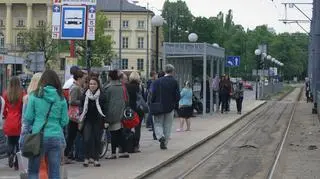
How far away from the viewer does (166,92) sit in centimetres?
1689

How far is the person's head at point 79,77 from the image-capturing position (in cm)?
1385

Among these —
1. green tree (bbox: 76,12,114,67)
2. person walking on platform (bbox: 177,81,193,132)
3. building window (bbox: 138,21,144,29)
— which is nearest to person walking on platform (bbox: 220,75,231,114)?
person walking on platform (bbox: 177,81,193,132)

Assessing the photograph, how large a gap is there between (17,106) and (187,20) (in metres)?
139

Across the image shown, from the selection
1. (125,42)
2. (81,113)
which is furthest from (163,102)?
(125,42)

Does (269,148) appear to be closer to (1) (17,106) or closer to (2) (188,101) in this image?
(2) (188,101)

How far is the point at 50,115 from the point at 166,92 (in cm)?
864

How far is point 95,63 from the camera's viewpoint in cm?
9856

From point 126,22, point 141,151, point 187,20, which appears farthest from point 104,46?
point 141,151

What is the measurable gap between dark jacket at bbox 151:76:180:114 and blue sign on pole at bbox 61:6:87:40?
2528mm

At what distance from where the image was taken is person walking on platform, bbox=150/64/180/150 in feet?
54.9

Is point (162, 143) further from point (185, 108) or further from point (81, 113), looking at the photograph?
point (185, 108)

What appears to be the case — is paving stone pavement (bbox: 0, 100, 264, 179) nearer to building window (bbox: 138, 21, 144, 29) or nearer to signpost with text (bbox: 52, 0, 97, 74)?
signpost with text (bbox: 52, 0, 97, 74)

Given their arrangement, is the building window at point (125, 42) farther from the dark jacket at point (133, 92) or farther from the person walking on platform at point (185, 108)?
the dark jacket at point (133, 92)

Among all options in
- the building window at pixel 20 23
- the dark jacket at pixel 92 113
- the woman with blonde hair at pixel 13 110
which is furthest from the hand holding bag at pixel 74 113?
the building window at pixel 20 23
